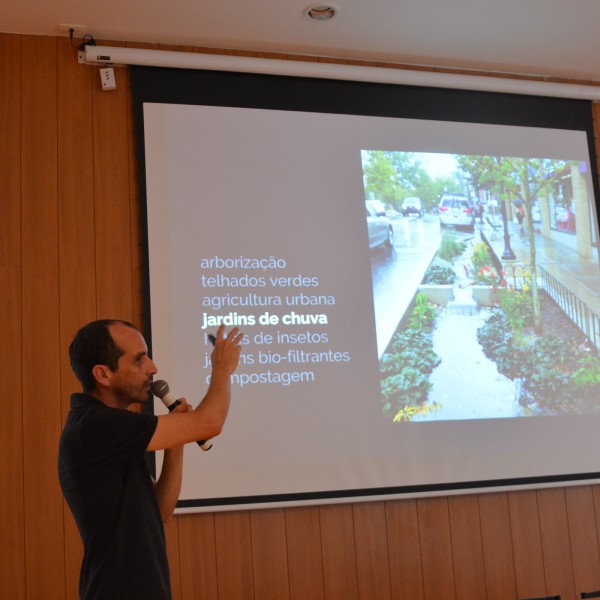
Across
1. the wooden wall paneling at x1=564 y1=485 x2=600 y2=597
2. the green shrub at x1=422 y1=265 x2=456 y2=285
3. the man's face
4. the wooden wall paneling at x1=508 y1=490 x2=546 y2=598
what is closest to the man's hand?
the man's face

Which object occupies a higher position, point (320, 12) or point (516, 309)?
point (320, 12)

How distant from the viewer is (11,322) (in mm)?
3467

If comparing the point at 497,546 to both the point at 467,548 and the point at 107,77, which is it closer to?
the point at 467,548

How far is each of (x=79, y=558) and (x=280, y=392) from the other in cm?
115

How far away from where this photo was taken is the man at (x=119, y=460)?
1.81 metres

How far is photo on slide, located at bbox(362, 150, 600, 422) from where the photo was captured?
4.00 metres

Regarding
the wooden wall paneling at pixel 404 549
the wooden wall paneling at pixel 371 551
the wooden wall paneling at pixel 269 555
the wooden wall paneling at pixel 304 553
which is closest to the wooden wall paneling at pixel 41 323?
the wooden wall paneling at pixel 269 555

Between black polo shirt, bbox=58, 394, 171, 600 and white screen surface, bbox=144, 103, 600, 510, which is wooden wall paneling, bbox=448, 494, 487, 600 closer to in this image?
white screen surface, bbox=144, 103, 600, 510

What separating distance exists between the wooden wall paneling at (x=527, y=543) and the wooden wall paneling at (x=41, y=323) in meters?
2.21

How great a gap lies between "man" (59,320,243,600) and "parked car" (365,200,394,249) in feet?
7.11

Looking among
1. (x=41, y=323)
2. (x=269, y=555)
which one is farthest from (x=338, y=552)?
(x=41, y=323)

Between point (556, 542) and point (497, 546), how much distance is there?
1.14 ft

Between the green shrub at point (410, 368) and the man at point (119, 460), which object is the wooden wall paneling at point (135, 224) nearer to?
the green shrub at point (410, 368)

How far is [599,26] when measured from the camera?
4.09 metres
